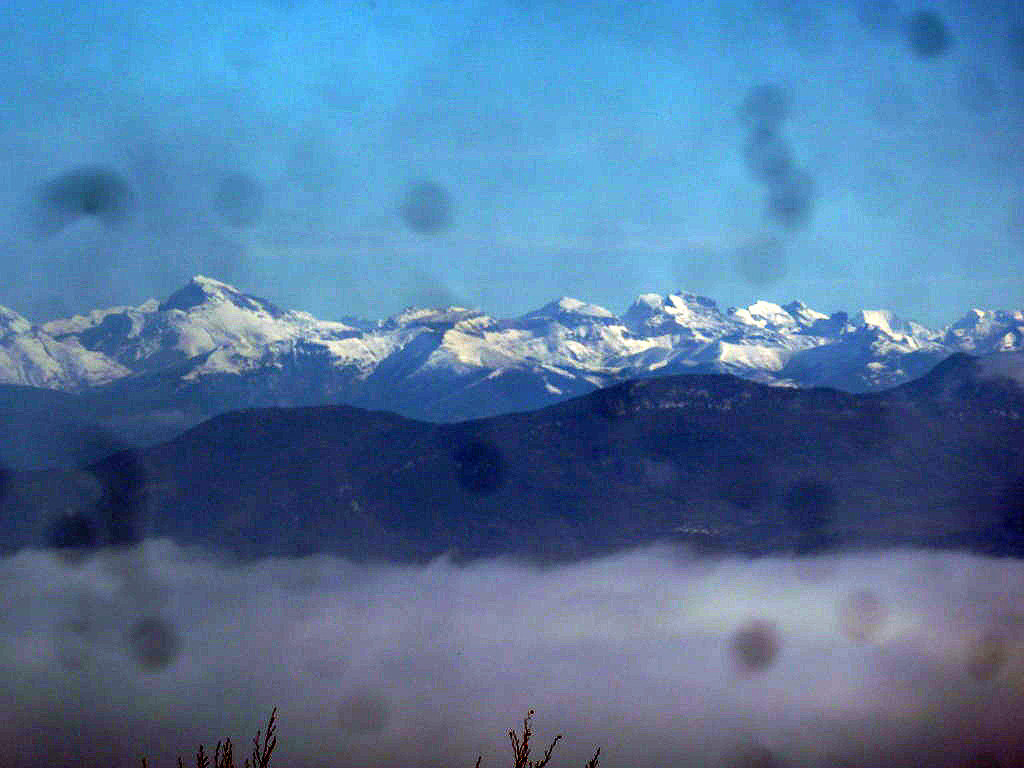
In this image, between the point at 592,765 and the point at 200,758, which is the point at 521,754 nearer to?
the point at 592,765

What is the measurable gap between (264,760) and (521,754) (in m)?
9.91

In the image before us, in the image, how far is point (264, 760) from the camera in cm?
4703

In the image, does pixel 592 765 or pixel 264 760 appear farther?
pixel 592 765

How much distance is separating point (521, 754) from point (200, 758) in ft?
39.7

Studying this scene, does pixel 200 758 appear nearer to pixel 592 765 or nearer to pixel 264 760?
pixel 264 760

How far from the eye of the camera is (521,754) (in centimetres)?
5053

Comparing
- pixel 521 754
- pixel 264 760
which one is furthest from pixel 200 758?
pixel 521 754

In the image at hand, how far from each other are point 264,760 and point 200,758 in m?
3.35

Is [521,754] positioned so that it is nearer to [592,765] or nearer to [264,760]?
[592,765]

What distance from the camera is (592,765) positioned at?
166 feet

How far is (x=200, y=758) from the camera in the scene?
4891cm

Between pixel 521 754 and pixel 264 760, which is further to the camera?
pixel 521 754

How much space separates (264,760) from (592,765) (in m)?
12.6

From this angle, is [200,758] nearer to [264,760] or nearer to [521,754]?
[264,760]
